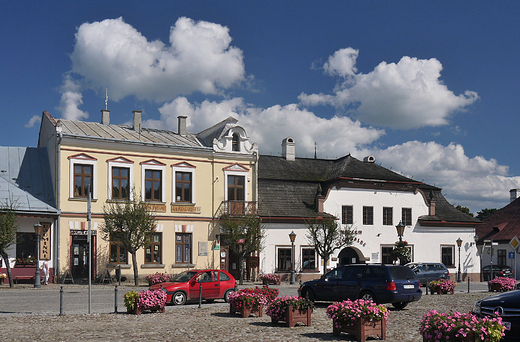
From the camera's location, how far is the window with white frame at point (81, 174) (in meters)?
32.1

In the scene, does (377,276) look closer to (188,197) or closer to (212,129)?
(188,197)

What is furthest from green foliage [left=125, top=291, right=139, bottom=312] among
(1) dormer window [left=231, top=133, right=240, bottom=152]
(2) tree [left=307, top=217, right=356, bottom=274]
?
(1) dormer window [left=231, top=133, right=240, bottom=152]

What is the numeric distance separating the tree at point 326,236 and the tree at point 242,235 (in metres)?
3.76

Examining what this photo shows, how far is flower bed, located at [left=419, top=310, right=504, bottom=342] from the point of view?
372 inches

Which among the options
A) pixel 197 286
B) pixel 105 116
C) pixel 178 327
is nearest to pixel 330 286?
pixel 197 286

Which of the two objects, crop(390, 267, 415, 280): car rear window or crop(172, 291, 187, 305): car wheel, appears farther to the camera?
crop(172, 291, 187, 305): car wheel

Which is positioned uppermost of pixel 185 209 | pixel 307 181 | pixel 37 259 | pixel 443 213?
pixel 307 181

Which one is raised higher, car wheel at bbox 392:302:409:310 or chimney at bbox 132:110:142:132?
chimney at bbox 132:110:142:132

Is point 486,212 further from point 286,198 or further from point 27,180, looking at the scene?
point 27,180

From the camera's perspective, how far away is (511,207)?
54156 mm

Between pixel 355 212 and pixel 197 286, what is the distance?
21690 mm

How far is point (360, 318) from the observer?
12023mm

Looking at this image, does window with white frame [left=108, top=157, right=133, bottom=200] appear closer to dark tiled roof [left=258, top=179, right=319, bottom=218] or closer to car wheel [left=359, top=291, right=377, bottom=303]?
dark tiled roof [left=258, top=179, right=319, bottom=218]

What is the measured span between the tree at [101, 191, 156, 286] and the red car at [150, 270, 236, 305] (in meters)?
10.2
